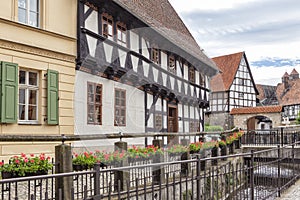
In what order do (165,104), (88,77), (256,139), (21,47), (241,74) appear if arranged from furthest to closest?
1. (241,74)
2. (256,139)
3. (165,104)
4. (88,77)
5. (21,47)

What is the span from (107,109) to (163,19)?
8.28 metres

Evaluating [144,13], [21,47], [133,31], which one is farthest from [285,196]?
[144,13]

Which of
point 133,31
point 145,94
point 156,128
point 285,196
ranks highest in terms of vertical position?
point 133,31

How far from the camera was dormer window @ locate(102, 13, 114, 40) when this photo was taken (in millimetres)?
12961

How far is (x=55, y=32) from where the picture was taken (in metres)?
11.3

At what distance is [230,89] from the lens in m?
36.2

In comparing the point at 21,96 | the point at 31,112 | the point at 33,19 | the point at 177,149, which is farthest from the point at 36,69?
the point at 177,149

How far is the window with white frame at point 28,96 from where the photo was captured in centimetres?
1041

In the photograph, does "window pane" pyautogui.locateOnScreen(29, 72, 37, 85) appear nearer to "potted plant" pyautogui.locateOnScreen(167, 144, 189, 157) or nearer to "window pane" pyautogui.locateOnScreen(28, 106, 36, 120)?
"window pane" pyautogui.locateOnScreen(28, 106, 36, 120)

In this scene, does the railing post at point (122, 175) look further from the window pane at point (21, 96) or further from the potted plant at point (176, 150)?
the window pane at point (21, 96)

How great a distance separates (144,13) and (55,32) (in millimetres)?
4903

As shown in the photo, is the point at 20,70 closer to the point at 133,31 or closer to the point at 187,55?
the point at 133,31

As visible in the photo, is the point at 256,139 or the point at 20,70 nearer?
the point at 20,70

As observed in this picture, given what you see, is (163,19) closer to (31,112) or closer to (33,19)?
(33,19)
